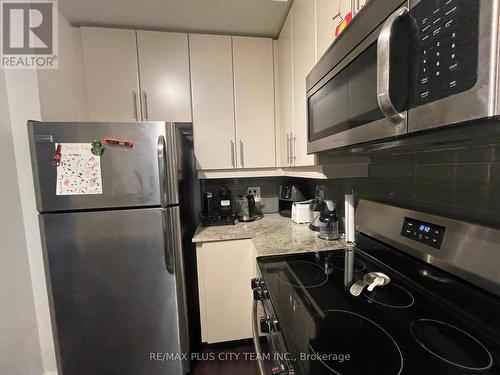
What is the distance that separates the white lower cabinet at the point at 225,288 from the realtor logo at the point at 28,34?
1402 millimetres

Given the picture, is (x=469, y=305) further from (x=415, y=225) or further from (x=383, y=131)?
(x=383, y=131)

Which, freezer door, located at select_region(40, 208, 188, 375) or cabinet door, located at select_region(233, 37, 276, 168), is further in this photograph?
cabinet door, located at select_region(233, 37, 276, 168)

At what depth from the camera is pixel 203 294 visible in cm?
143

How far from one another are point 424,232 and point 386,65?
0.58 meters

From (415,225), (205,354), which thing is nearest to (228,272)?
(205,354)

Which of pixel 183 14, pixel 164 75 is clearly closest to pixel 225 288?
pixel 164 75

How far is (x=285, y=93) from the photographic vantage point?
154 cm

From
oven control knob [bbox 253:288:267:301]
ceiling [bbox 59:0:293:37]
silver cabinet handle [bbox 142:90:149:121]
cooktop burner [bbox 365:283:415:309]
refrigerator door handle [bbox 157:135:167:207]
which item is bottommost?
oven control knob [bbox 253:288:267:301]

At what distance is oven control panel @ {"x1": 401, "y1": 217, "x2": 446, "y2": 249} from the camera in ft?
2.19

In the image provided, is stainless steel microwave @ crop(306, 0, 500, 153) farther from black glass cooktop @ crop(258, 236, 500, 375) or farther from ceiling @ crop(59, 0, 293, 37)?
ceiling @ crop(59, 0, 293, 37)

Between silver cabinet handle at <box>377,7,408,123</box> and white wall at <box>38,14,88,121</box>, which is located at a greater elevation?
white wall at <box>38,14,88,121</box>

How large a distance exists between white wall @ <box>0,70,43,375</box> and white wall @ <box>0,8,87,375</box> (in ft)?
0.05

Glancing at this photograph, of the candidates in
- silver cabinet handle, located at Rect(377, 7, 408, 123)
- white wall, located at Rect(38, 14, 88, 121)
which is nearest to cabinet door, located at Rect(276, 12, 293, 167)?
silver cabinet handle, located at Rect(377, 7, 408, 123)

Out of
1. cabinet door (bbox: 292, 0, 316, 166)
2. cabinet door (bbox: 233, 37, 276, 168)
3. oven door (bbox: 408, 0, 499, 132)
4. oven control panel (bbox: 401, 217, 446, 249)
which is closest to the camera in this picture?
oven door (bbox: 408, 0, 499, 132)
